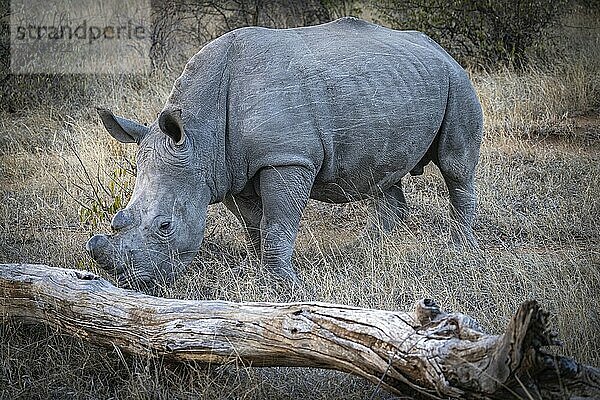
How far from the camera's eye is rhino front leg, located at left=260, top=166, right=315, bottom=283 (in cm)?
559

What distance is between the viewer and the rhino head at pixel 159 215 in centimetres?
511

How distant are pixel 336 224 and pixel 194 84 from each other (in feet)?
8.40

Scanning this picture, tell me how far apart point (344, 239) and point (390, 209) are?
51 centimetres

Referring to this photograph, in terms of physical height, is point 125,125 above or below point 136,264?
above

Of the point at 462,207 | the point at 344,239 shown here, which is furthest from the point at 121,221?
the point at 462,207

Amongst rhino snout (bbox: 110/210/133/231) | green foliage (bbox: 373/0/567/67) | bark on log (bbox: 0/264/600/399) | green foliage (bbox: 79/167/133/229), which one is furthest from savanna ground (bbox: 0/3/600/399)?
green foliage (bbox: 373/0/567/67)

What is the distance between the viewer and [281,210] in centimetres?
565

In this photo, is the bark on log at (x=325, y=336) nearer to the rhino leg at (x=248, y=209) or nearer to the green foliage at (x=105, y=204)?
the rhino leg at (x=248, y=209)

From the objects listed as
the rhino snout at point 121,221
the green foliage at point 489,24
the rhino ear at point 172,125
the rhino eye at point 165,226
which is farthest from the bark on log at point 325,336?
the green foliage at point 489,24

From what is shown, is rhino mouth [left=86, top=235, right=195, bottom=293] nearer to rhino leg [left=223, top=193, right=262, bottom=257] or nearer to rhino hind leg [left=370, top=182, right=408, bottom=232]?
rhino leg [left=223, top=193, right=262, bottom=257]

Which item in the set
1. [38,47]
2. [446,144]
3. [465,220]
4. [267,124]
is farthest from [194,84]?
[38,47]

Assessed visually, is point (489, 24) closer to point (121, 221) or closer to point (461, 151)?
point (461, 151)

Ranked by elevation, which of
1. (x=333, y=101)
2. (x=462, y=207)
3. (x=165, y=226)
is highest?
(x=333, y=101)

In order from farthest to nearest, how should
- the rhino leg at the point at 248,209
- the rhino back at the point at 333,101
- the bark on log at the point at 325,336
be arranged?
the rhino leg at the point at 248,209, the rhino back at the point at 333,101, the bark on log at the point at 325,336
